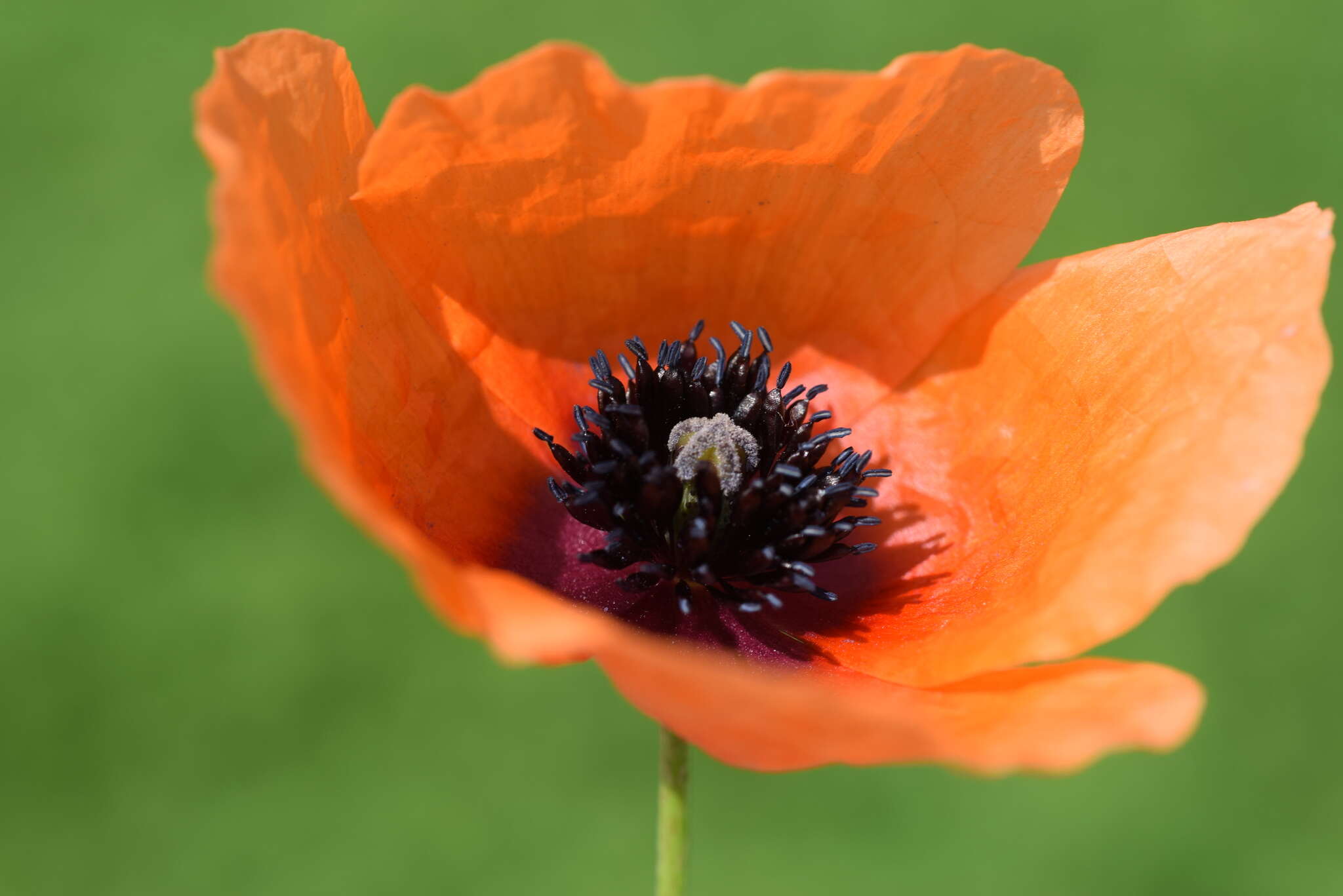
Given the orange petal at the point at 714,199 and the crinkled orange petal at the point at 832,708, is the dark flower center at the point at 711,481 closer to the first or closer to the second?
the orange petal at the point at 714,199

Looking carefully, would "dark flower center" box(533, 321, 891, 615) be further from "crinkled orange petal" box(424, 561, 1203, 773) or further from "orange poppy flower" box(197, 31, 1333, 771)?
"crinkled orange petal" box(424, 561, 1203, 773)

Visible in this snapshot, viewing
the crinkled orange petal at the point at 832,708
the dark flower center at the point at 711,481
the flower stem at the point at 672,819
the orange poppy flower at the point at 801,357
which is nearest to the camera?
the crinkled orange petal at the point at 832,708

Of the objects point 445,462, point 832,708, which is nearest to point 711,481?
point 445,462

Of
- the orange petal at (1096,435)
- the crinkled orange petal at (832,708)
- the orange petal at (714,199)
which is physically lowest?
the crinkled orange petal at (832,708)

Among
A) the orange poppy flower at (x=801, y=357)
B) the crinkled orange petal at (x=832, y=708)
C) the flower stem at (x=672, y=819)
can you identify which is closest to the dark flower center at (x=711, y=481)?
the orange poppy flower at (x=801, y=357)

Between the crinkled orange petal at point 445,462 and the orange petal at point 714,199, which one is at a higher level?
the orange petal at point 714,199

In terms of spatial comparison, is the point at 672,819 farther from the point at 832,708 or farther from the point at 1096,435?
the point at 1096,435
